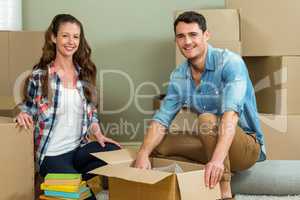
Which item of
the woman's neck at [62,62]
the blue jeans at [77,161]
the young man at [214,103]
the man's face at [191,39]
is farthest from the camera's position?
the woman's neck at [62,62]

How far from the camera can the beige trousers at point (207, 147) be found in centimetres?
146

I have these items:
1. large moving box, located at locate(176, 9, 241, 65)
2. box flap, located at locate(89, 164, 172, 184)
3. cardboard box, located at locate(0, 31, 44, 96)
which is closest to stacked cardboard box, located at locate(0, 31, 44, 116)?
cardboard box, located at locate(0, 31, 44, 96)

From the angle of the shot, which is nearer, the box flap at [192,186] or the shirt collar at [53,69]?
the box flap at [192,186]

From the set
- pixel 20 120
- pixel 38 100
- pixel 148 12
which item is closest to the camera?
pixel 20 120

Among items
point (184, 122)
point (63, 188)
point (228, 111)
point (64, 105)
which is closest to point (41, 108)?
point (64, 105)

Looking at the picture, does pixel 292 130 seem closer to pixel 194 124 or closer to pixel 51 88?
pixel 194 124

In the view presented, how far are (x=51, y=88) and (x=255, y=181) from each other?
0.88 metres

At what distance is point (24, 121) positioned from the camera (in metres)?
1.56

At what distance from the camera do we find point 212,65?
5.15ft

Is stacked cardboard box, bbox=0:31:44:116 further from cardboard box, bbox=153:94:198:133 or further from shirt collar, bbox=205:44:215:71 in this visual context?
shirt collar, bbox=205:44:215:71

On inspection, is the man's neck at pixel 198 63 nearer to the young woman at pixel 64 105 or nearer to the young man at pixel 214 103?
the young man at pixel 214 103

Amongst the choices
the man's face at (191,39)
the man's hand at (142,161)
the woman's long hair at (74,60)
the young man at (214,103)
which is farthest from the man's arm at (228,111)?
the woman's long hair at (74,60)

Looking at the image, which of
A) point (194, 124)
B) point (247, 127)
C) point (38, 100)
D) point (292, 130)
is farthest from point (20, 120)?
point (292, 130)

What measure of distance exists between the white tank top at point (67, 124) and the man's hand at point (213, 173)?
66 centimetres
